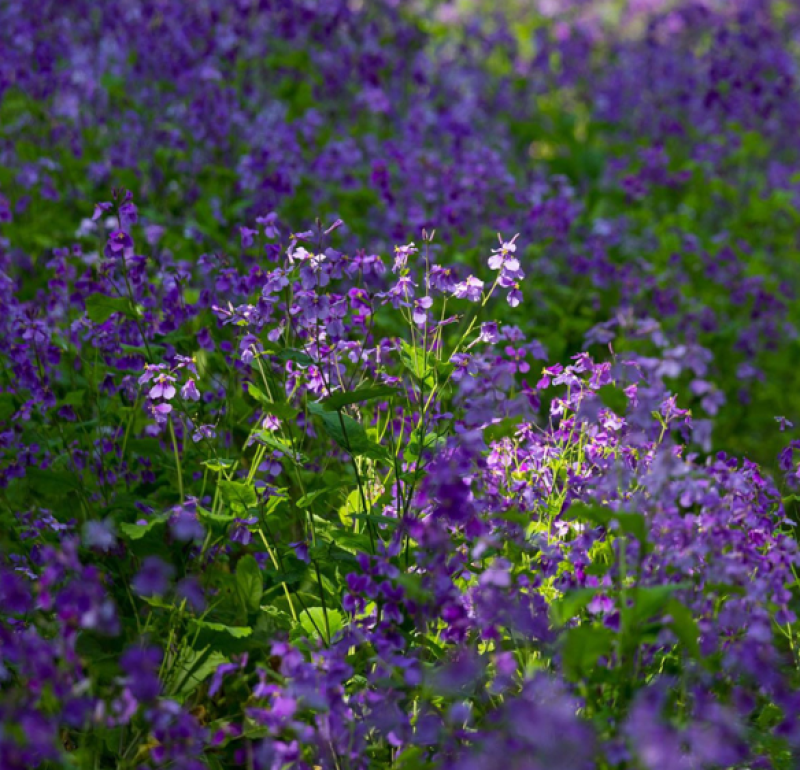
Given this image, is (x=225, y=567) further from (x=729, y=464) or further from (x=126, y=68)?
(x=126, y=68)

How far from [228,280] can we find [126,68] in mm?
3768

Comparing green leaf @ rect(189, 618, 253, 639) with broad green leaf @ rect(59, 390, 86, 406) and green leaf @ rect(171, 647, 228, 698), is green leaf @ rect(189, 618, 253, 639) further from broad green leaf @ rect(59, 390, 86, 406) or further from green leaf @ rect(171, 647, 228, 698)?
broad green leaf @ rect(59, 390, 86, 406)

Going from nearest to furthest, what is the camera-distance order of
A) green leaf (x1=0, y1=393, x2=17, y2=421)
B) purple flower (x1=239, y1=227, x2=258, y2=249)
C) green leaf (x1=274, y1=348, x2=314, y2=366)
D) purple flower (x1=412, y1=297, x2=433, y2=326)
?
1. green leaf (x1=274, y1=348, x2=314, y2=366)
2. purple flower (x1=412, y1=297, x2=433, y2=326)
3. purple flower (x1=239, y1=227, x2=258, y2=249)
4. green leaf (x1=0, y1=393, x2=17, y2=421)

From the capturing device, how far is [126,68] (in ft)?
20.8

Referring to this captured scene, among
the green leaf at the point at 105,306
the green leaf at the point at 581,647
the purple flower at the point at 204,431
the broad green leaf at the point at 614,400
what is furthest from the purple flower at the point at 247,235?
the green leaf at the point at 581,647

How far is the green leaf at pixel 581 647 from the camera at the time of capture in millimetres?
1948

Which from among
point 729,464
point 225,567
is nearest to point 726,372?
point 729,464

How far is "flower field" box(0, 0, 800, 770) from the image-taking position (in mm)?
2023

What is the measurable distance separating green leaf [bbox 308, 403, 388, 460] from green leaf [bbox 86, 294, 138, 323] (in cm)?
59

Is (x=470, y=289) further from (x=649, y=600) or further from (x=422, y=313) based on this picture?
(x=649, y=600)

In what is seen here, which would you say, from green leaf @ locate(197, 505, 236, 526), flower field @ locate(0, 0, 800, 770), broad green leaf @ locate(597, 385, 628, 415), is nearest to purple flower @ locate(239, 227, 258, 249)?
flower field @ locate(0, 0, 800, 770)

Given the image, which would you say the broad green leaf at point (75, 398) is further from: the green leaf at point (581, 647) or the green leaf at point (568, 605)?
the green leaf at point (581, 647)

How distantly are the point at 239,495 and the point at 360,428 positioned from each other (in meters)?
0.37

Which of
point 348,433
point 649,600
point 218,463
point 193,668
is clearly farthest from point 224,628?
point 649,600
